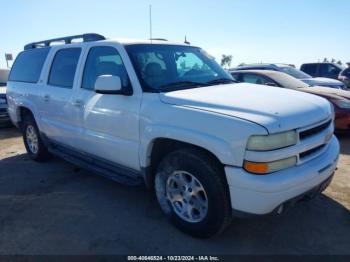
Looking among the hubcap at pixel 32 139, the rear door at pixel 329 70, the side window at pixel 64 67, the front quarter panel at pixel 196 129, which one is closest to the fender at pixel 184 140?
the front quarter panel at pixel 196 129

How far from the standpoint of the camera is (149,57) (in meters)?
3.76

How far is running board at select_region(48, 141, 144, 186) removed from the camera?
3707 millimetres

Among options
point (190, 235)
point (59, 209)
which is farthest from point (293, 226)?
point (59, 209)

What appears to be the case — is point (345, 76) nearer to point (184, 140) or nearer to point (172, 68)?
point (172, 68)

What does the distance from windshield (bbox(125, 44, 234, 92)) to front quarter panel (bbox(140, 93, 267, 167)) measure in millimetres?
294

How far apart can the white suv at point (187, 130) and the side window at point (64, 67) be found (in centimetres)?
2

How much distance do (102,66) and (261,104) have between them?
2054mm

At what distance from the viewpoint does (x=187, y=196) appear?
3.21 meters

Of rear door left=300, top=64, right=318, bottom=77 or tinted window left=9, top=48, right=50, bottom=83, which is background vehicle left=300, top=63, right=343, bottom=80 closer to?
rear door left=300, top=64, right=318, bottom=77

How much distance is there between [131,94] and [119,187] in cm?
159

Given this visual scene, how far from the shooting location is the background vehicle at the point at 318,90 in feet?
21.6

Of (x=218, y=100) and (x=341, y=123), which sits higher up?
(x=218, y=100)

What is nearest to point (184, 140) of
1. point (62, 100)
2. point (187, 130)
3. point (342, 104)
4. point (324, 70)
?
point (187, 130)

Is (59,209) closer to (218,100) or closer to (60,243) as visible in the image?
(60,243)
